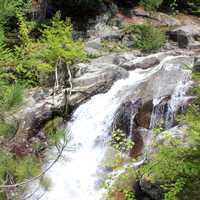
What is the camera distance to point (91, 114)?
467 inches

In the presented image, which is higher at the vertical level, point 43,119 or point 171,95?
point 171,95

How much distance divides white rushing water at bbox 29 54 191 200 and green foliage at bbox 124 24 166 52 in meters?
3.45

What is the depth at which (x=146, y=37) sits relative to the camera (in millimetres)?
17109

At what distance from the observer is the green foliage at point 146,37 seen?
16688 mm

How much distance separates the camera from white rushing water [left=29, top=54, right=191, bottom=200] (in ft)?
32.0

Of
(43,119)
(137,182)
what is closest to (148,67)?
(43,119)

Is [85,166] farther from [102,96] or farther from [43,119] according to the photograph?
[102,96]

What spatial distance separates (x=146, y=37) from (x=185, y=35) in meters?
1.82

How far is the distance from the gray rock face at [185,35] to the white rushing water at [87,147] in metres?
4.84

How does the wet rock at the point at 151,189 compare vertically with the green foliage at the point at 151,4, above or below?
below

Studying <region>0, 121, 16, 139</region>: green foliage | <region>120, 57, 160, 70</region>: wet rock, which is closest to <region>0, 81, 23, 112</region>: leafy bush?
<region>0, 121, 16, 139</region>: green foliage

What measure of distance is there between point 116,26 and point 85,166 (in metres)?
9.41

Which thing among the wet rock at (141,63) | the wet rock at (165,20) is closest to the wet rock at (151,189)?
the wet rock at (141,63)

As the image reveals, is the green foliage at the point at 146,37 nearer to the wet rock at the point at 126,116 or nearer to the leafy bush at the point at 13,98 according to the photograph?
the wet rock at the point at 126,116
